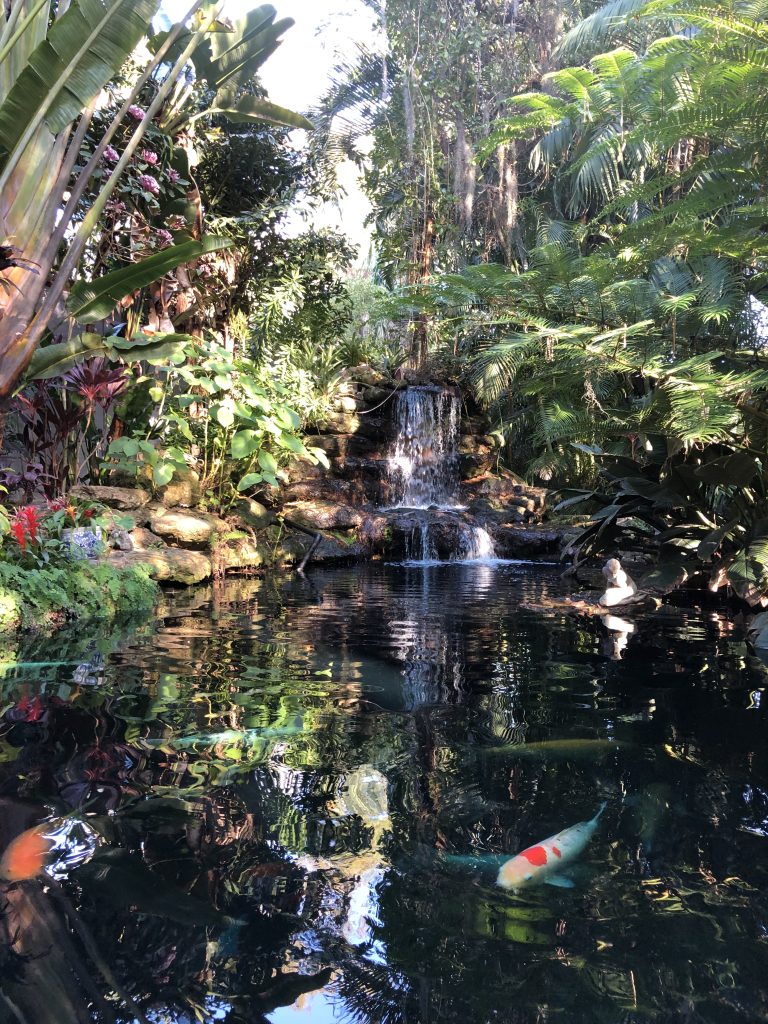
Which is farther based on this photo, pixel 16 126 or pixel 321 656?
pixel 16 126

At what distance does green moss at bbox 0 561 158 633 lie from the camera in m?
4.59

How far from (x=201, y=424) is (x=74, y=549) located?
4.25 m

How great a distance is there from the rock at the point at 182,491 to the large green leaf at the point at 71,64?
4337mm

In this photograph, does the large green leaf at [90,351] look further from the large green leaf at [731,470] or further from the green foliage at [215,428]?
the large green leaf at [731,470]

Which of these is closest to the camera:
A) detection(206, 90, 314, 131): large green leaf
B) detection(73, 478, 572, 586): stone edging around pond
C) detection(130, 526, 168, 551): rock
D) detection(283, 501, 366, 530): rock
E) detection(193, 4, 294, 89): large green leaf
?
detection(73, 478, 572, 586): stone edging around pond

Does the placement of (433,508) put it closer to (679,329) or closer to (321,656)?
(679,329)

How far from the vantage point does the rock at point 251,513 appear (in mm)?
9570

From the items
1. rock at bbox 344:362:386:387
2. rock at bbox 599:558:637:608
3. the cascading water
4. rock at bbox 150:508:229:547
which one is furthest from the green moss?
rock at bbox 344:362:386:387

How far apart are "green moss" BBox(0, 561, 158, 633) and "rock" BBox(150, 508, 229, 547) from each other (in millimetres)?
2122

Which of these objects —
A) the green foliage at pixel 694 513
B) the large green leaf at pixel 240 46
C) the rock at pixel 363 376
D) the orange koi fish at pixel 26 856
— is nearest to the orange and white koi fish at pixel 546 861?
the orange koi fish at pixel 26 856

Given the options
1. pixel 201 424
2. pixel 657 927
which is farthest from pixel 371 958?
pixel 201 424

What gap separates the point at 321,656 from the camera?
3.99 m

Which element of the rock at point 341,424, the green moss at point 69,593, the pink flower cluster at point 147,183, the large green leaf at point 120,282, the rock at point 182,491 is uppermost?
the pink flower cluster at point 147,183

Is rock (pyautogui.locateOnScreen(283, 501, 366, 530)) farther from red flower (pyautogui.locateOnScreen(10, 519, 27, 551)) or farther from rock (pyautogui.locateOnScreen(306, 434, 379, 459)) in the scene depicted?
red flower (pyautogui.locateOnScreen(10, 519, 27, 551))
